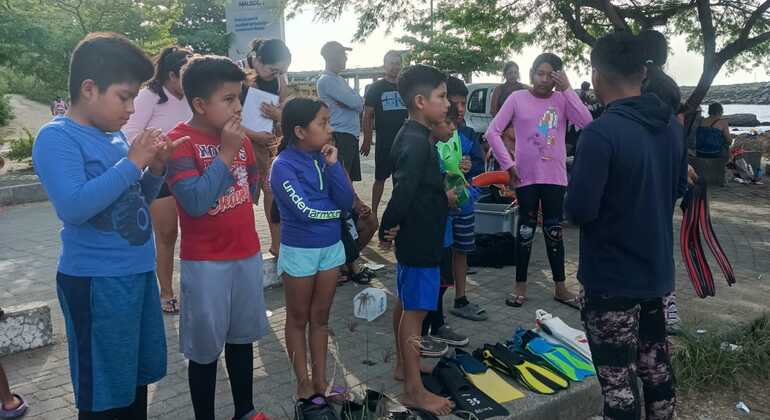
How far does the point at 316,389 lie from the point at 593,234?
161 centimetres

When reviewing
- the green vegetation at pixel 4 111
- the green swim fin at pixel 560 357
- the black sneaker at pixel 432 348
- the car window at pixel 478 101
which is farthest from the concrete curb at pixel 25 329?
the green vegetation at pixel 4 111

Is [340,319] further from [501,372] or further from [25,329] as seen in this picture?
[25,329]

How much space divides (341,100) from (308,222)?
2992 millimetres

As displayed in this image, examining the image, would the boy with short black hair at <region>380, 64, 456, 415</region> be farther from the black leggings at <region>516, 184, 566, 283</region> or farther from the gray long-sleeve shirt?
the gray long-sleeve shirt

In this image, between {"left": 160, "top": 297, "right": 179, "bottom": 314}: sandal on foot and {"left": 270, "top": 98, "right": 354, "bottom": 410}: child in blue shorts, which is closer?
{"left": 270, "top": 98, "right": 354, "bottom": 410}: child in blue shorts

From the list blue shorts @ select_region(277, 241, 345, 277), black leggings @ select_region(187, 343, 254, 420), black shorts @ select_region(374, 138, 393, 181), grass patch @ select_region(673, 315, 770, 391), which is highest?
black shorts @ select_region(374, 138, 393, 181)

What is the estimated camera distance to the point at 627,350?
269 centimetres

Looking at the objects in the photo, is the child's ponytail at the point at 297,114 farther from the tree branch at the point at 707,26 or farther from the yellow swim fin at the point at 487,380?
the tree branch at the point at 707,26

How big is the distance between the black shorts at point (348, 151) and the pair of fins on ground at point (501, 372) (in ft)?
9.41

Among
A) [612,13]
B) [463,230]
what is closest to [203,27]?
[612,13]

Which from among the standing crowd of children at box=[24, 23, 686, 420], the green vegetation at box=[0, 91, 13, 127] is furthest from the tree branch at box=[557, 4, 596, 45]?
the green vegetation at box=[0, 91, 13, 127]

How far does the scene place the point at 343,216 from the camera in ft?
10.9

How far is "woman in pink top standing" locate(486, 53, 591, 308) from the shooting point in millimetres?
4836

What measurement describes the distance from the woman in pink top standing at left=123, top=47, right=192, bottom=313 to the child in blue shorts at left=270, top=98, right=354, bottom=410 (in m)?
1.41
